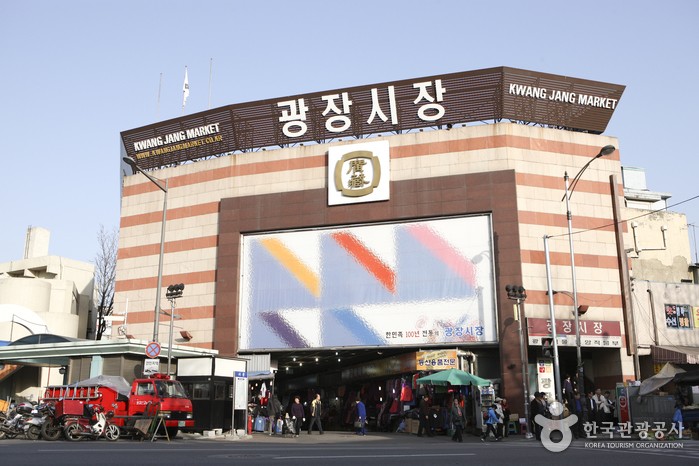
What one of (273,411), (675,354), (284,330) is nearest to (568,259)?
(675,354)

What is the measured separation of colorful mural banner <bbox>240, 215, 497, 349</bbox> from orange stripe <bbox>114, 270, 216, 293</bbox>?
253 centimetres

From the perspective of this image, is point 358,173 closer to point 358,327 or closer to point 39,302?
point 358,327

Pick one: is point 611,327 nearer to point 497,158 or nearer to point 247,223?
point 497,158

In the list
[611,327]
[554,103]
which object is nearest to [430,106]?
[554,103]

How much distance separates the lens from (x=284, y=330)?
38.1 m

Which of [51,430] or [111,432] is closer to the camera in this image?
[51,430]

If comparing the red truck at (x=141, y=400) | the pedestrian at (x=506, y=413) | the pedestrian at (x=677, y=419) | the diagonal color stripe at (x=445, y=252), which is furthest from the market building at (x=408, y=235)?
the red truck at (x=141, y=400)

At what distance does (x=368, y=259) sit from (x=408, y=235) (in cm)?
254

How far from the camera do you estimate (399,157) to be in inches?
1501

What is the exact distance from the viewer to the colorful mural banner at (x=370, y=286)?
1398 inches

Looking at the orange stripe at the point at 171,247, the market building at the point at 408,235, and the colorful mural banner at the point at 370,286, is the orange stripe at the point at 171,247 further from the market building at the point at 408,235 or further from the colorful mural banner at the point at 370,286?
the colorful mural banner at the point at 370,286

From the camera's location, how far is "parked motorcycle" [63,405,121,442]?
2209cm

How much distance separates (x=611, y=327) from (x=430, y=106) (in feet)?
49.9

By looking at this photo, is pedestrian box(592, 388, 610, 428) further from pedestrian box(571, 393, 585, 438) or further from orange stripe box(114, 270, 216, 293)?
orange stripe box(114, 270, 216, 293)
